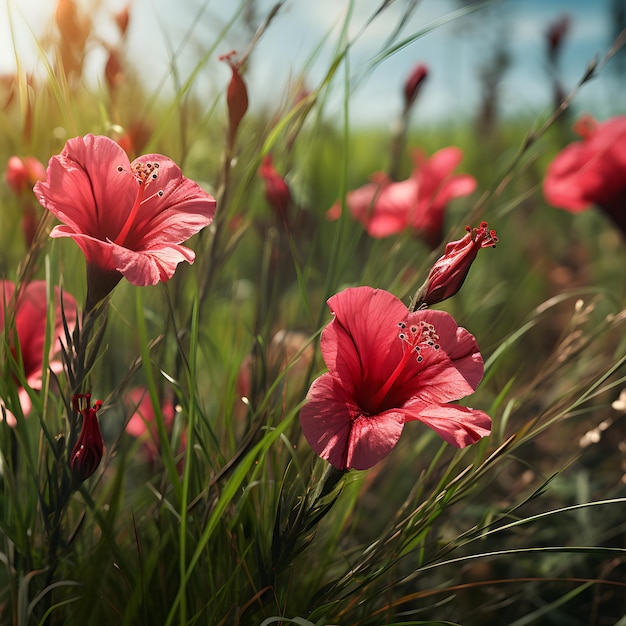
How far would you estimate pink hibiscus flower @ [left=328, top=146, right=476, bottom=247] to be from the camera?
1.16 meters

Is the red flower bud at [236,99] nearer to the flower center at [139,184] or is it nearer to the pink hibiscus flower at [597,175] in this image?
the flower center at [139,184]

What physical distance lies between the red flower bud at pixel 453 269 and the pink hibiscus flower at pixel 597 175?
0.71 meters

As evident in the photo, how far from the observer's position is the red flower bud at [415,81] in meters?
1.08

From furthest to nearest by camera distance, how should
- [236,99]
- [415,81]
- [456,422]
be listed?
[415,81]
[236,99]
[456,422]

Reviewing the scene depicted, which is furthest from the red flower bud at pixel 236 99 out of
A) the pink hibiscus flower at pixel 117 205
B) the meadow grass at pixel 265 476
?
the pink hibiscus flower at pixel 117 205

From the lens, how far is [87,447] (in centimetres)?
55

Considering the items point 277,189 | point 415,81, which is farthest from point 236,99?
point 415,81

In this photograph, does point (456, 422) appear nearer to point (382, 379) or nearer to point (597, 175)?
point (382, 379)

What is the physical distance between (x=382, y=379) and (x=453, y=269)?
0.11m

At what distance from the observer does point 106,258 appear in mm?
569

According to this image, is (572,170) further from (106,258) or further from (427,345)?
(106,258)

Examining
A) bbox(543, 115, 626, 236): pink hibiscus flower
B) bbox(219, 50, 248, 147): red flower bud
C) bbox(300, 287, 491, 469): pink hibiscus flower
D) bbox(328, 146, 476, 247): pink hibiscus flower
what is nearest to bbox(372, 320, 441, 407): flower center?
bbox(300, 287, 491, 469): pink hibiscus flower

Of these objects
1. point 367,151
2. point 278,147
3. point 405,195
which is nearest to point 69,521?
point 278,147

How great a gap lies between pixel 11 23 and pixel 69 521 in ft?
1.63
